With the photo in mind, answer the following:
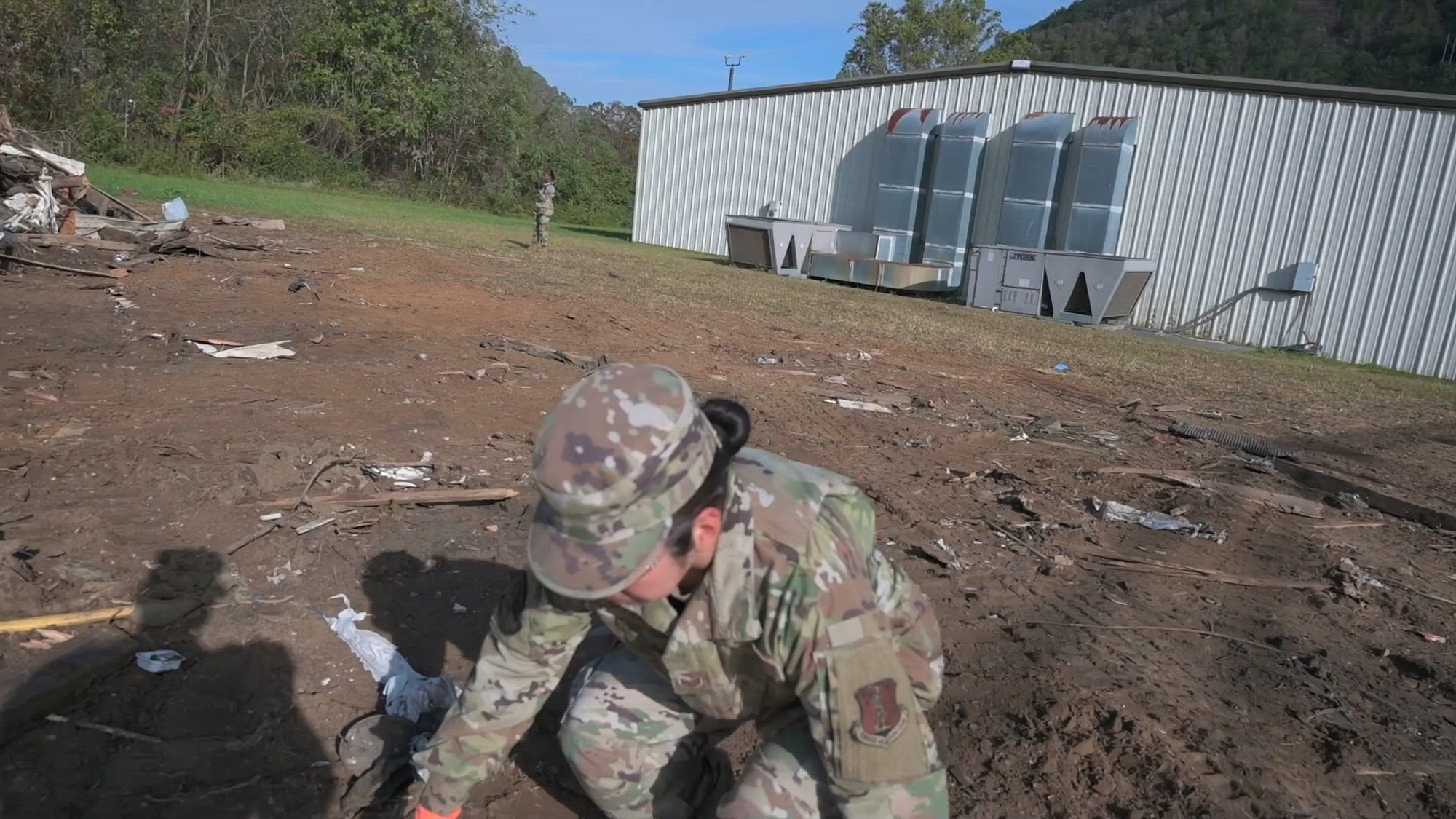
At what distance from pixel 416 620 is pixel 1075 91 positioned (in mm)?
16950

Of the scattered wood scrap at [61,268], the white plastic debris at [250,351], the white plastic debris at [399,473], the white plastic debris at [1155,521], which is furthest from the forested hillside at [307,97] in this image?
the white plastic debris at [1155,521]

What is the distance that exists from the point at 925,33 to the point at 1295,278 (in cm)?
3628

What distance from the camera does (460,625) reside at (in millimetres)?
3393

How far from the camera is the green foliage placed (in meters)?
46.2

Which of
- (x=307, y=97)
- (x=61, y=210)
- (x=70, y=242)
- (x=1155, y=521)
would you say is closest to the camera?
(x=1155, y=521)

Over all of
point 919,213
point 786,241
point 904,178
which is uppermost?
point 904,178

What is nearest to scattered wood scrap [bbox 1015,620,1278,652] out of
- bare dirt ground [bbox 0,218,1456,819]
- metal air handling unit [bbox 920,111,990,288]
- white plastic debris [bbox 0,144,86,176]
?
bare dirt ground [bbox 0,218,1456,819]

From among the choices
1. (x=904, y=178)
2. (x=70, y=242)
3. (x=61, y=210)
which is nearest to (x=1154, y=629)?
(x=70, y=242)

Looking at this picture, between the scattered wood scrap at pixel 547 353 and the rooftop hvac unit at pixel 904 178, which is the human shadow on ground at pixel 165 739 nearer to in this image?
the scattered wood scrap at pixel 547 353

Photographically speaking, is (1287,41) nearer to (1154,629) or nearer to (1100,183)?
(1100,183)

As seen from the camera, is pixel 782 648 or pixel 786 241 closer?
pixel 782 648

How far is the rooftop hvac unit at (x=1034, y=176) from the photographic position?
16922mm

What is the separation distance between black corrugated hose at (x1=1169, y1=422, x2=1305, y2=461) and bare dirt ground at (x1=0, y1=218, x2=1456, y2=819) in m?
0.22

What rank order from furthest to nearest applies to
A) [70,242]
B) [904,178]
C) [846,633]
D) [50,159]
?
[904,178], [50,159], [70,242], [846,633]
